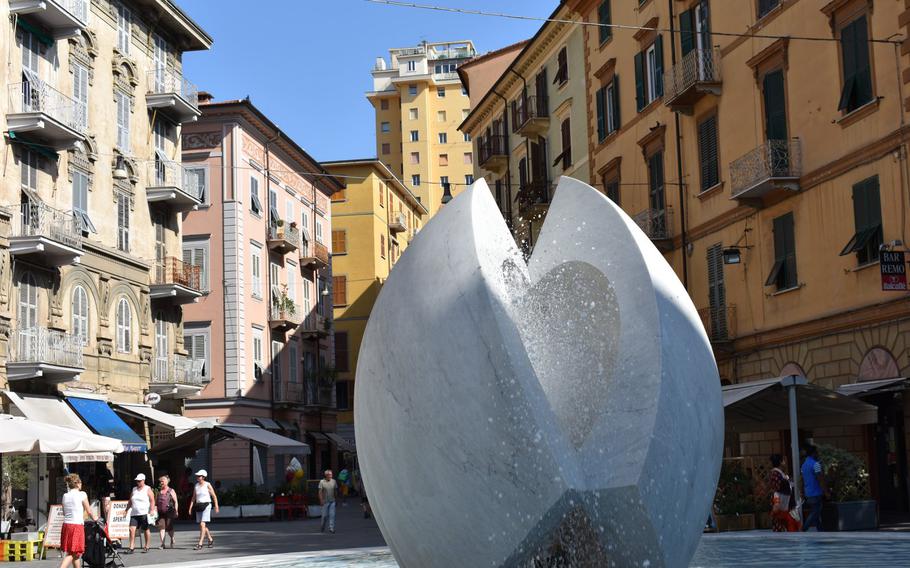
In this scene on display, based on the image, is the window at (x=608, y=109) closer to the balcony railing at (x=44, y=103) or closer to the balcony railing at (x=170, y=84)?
the balcony railing at (x=170, y=84)

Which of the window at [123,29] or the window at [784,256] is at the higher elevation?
the window at [123,29]

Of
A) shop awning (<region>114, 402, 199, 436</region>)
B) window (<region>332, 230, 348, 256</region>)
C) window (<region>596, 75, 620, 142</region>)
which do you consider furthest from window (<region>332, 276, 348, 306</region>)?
window (<region>596, 75, 620, 142</region>)

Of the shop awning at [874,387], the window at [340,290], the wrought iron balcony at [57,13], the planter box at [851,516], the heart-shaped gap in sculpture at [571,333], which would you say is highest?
the wrought iron balcony at [57,13]

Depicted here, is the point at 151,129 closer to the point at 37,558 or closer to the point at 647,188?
the point at 647,188

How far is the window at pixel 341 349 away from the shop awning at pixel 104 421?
3741cm

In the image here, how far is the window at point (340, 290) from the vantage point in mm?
70812

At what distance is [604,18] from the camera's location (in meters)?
38.1

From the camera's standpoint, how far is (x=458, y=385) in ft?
27.6

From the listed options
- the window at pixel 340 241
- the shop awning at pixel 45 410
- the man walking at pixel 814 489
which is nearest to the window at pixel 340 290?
the window at pixel 340 241

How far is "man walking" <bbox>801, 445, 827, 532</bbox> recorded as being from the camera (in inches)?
682

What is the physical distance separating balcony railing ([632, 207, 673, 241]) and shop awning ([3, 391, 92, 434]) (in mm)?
15637

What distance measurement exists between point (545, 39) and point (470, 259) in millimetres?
36402

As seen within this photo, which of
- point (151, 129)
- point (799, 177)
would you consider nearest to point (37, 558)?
point (799, 177)

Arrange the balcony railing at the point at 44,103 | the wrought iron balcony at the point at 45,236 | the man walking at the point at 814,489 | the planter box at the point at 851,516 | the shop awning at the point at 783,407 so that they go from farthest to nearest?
1. the balcony railing at the point at 44,103
2. the wrought iron balcony at the point at 45,236
3. the shop awning at the point at 783,407
4. the man walking at the point at 814,489
5. the planter box at the point at 851,516
